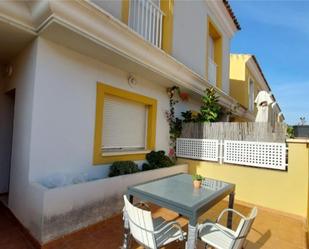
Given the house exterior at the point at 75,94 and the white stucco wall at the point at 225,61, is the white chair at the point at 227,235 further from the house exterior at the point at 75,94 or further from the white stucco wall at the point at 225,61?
the white stucco wall at the point at 225,61

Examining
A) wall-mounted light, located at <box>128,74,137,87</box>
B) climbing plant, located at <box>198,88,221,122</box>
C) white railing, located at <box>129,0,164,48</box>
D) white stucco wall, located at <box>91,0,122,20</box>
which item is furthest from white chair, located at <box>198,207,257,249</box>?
white railing, located at <box>129,0,164,48</box>

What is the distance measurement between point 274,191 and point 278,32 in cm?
1165

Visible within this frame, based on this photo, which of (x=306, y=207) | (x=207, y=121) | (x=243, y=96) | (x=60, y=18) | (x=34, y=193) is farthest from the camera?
(x=243, y=96)

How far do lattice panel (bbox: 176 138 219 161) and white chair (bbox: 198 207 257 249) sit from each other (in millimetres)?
4176

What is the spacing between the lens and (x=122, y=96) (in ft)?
20.7

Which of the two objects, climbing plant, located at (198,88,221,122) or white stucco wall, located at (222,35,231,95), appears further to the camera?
white stucco wall, located at (222,35,231,95)

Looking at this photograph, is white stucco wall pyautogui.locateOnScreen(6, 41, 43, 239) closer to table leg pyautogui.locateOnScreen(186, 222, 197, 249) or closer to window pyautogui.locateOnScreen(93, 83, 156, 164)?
window pyautogui.locateOnScreen(93, 83, 156, 164)

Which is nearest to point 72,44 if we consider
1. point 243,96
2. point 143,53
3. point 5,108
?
point 143,53

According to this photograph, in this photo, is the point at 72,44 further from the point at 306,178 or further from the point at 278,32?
the point at 278,32

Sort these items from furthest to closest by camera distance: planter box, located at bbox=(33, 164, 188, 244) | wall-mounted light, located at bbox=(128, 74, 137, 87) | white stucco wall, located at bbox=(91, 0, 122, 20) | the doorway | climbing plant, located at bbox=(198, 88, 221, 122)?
climbing plant, located at bbox=(198, 88, 221, 122)
wall-mounted light, located at bbox=(128, 74, 137, 87)
the doorway
white stucco wall, located at bbox=(91, 0, 122, 20)
planter box, located at bbox=(33, 164, 188, 244)

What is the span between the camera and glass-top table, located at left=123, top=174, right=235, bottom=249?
2797 mm

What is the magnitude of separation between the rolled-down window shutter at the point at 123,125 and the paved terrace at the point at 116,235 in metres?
2.16

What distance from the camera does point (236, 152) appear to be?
690 centimetres

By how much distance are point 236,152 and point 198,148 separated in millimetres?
1395
